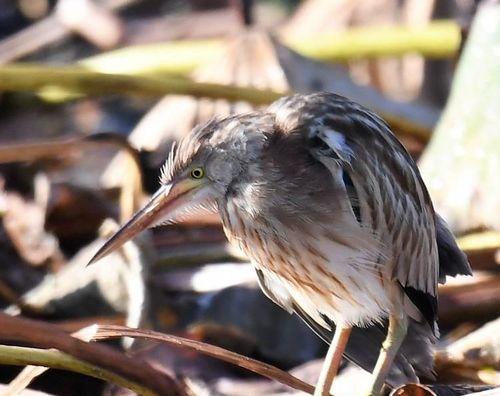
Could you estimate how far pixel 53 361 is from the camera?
3.06 meters

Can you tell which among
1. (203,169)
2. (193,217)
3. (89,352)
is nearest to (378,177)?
(203,169)

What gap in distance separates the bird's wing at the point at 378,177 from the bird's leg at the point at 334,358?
0.19 metres

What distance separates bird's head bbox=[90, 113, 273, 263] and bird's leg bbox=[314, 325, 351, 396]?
20.4 inches

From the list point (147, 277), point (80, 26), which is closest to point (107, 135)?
point (147, 277)

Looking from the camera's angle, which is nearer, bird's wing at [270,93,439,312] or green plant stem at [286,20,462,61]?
bird's wing at [270,93,439,312]

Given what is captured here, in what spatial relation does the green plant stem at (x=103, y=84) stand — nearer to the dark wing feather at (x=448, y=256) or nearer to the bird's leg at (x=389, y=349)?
the dark wing feather at (x=448, y=256)

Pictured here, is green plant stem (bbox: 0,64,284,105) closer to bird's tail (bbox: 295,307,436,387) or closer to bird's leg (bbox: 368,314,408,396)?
bird's tail (bbox: 295,307,436,387)

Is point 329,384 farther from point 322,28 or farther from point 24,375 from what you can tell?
point 322,28

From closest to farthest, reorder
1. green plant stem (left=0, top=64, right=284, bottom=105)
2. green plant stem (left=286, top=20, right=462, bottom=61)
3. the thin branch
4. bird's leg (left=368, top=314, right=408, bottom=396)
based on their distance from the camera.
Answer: the thin branch < bird's leg (left=368, top=314, right=408, bottom=396) < green plant stem (left=0, top=64, right=284, bottom=105) < green plant stem (left=286, top=20, right=462, bottom=61)

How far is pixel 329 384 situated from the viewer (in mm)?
3564

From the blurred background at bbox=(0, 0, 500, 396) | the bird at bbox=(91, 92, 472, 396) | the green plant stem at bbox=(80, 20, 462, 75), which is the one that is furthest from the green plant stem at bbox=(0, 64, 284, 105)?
the bird at bbox=(91, 92, 472, 396)

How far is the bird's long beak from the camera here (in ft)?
11.0

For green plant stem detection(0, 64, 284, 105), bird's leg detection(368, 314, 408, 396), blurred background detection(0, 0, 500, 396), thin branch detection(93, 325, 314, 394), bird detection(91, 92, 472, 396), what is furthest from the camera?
green plant stem detection(0, 64, 284, 105)

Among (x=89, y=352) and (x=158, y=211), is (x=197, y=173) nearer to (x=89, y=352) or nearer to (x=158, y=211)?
(x=158, y=211)
